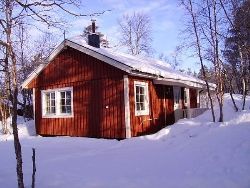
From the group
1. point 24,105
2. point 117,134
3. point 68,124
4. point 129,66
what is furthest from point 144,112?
point 24,105

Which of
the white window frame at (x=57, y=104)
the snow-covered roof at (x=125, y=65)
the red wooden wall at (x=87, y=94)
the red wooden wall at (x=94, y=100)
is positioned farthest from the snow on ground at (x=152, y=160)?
the snow-covered roof at (x=125, y=65)

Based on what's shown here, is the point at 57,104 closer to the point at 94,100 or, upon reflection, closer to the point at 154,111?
the point at 94,100

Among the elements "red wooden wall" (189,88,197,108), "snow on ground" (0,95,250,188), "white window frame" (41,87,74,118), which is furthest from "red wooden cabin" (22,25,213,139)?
"red wooden wall" (189,88,197,108)

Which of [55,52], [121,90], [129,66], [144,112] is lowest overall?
[144,112]

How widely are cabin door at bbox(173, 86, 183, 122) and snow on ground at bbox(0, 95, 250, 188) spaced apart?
4.24 m

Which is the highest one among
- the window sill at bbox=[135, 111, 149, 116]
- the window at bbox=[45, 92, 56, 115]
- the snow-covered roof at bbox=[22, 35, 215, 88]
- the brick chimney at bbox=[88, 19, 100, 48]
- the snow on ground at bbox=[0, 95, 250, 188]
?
the brick chimney at bbox=[88, 19, 100, 48]

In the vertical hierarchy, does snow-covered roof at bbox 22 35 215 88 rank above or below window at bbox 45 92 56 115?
above

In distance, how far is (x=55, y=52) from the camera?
17.5 meters

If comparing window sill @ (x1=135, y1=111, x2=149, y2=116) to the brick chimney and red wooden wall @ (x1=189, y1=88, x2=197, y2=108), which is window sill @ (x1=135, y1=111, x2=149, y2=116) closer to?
the brick chimney

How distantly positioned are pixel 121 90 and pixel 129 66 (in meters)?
1.28

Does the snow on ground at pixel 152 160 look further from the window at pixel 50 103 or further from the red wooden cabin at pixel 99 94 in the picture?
the window at pixel 50 103

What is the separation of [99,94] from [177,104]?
6.14m

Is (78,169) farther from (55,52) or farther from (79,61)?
(55,52)

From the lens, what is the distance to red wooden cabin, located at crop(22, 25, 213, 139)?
14867 mm
